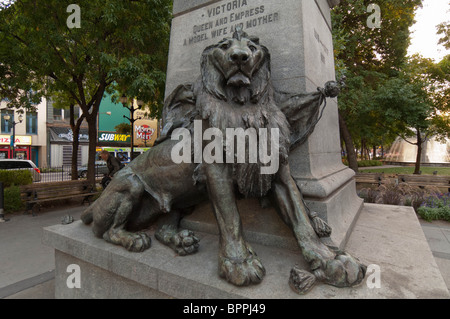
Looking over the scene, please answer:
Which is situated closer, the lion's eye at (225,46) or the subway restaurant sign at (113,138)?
the lion's eye at (225,46)

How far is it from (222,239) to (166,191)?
2.68 feet

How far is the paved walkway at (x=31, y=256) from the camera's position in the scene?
3.97m

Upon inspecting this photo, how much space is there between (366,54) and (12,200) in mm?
18440

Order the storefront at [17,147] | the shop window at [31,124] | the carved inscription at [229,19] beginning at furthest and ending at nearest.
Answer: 1. the shop window at [31,124]
2. the storefront at [17,147]
3. the carved inscription at [229,19]

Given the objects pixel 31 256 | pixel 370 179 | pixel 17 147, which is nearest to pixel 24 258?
pixel 31 256

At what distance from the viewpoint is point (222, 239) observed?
2.16 m

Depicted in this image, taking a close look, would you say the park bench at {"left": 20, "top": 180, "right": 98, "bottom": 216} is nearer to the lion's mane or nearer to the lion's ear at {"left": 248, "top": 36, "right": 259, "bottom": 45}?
the lion's mane

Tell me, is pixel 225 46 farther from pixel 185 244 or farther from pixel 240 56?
pixel 185 244

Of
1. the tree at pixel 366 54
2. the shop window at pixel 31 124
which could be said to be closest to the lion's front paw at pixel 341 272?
the tree at pixel 366 54

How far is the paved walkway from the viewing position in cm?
397

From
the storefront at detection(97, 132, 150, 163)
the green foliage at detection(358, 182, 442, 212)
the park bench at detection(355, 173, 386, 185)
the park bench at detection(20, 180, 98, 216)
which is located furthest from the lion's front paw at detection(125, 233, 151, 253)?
the storefront at detection(97, 132, 150, 163)

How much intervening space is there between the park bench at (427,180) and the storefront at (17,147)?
116 ft

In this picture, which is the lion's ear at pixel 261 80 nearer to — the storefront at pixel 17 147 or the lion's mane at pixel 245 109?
the lion's mane at pixel 245 109
